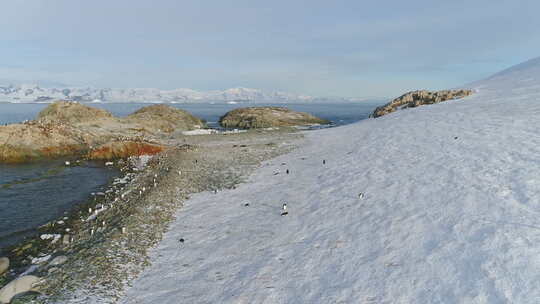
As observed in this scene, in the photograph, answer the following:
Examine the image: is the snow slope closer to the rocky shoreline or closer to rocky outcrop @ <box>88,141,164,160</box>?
the rocky shoreline

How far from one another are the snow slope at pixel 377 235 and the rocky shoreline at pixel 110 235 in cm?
99

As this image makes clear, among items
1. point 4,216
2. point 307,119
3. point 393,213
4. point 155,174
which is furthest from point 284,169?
point 307,119

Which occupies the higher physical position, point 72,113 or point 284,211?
point 72,113

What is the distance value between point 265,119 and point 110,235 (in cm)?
8176

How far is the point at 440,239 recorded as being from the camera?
10414 millimetres

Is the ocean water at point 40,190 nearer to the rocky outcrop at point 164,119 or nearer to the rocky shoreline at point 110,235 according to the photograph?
the rocky shoreline at point 110,235

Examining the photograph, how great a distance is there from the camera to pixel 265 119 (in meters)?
94.6

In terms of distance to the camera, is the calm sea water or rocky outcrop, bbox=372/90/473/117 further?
rocky outcrop, bbox=372/90/473/117

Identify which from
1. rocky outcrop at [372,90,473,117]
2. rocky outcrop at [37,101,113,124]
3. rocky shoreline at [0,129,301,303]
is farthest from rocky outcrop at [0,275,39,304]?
rocky outcrop at [37,101,113,124]

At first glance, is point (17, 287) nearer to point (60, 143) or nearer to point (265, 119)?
point (60, 143)

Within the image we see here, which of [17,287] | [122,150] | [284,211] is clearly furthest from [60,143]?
[284,211]

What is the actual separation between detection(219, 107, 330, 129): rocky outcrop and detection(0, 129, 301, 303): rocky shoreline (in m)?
64.6

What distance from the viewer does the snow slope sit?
8.64 m

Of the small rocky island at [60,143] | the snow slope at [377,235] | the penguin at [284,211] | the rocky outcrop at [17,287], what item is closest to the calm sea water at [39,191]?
the small rocky island at [60,143]
